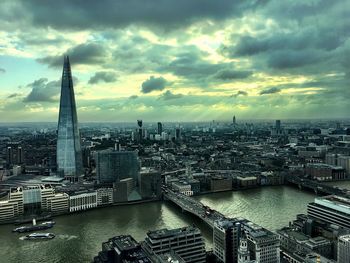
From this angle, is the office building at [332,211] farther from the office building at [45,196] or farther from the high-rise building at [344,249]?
the office building at [45,196]

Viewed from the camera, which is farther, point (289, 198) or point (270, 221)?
point (289, 198)

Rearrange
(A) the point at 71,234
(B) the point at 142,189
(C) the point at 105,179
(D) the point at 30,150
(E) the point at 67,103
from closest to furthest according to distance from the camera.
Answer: (A) the point at 71,234
(B) the point at 142,189
(C) the point at 105,179
(E) the point at 67,103
(D) the point at 30,150

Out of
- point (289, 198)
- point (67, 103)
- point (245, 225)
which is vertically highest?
point (67, 103)

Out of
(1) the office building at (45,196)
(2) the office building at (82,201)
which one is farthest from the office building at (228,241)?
(1) the office building at (45,196)

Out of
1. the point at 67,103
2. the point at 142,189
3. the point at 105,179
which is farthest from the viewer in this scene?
the point at 67,103

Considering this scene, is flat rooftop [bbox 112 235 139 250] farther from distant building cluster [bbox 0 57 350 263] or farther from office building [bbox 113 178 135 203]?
office building [bbox 113 178 135 203]

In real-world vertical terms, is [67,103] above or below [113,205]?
above

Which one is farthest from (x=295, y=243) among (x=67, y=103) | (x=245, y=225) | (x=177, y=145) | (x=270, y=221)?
(x=177, y=145)

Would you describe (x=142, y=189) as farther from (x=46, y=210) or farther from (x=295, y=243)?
(x=295, y=243)
